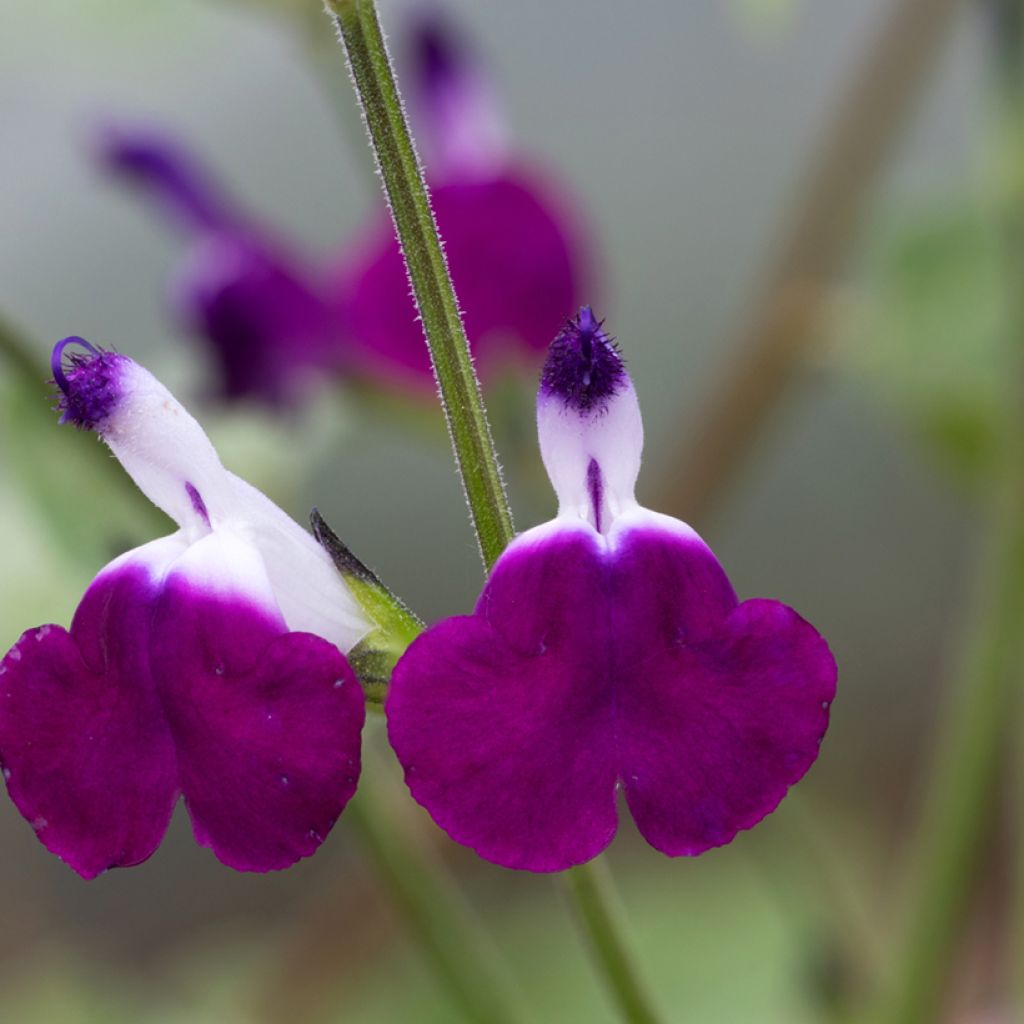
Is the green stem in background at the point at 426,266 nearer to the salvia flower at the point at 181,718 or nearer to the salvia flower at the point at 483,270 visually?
the salvia flower at the point at 181,718

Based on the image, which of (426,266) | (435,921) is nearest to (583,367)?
(426,266)

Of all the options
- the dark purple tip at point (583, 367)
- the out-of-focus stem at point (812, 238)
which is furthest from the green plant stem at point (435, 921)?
the out-of-focus stem at point (812, 238)

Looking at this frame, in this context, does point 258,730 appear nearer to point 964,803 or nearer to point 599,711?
point 599,711

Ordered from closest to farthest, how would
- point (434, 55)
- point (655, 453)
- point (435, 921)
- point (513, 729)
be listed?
point (513, 729), point (435, 921), point (434, 55), point (655, 453)

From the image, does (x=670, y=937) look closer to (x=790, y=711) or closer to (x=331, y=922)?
(x=331, y=922)

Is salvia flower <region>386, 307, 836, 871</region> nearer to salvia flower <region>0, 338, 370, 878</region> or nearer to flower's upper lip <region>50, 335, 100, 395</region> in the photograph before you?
salvia flower <region>0, 338, 370, 878</region>

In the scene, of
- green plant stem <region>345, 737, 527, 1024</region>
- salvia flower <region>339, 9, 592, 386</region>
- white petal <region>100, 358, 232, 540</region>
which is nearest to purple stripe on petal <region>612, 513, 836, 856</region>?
white petal <region>100, 358, 232, 540</region>

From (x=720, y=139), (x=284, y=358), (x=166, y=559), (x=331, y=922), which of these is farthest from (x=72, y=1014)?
(x=720, y=139)
